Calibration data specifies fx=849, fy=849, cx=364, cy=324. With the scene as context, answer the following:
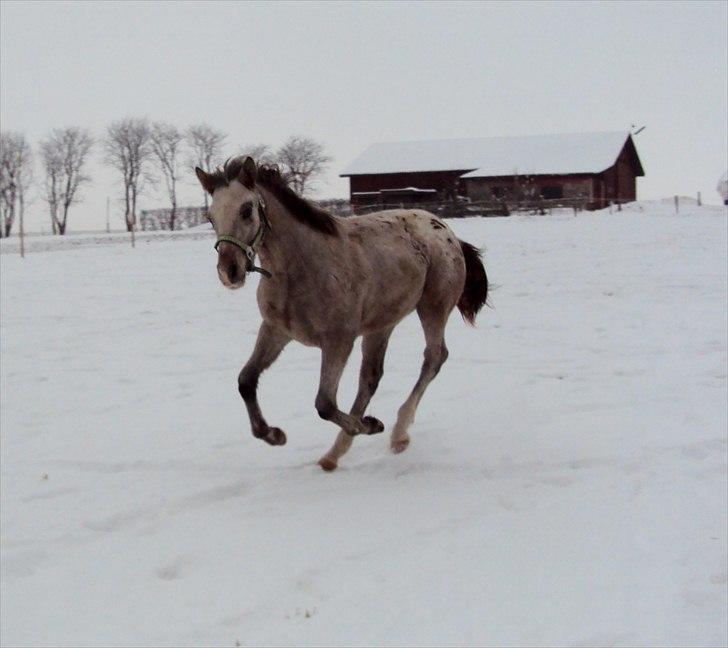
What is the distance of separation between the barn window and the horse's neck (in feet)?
162

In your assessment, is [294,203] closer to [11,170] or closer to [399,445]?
[399,445]

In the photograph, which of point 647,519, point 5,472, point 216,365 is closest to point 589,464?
point 647,519

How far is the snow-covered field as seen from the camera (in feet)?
13.3

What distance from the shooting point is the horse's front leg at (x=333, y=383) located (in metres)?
5.30

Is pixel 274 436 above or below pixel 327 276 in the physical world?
below

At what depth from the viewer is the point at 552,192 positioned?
174 feet

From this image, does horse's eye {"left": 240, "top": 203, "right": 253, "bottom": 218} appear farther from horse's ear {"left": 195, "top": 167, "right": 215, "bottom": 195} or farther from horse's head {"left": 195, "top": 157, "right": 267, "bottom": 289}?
horse's ear {"left": 195, "top": 167, "right": 215, "bottom": 195}

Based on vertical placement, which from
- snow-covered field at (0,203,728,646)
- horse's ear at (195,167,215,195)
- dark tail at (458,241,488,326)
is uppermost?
horse's ear at (195,167,215,195)

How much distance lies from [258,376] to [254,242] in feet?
3.51

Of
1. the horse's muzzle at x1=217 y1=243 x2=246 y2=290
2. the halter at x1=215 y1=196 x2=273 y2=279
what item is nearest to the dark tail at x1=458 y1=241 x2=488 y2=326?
the halter at x1=215 y1=196 x2=273 y2=279

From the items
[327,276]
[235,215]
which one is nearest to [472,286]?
[327,276]

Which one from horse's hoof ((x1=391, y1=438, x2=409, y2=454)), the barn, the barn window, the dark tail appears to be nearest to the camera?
horse's hoof ((x1=391, y1=438, x2=409, y2=454))

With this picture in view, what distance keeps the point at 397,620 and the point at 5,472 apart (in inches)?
140

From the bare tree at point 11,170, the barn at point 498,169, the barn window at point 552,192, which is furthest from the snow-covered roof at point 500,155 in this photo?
the bare tree at point 11,170
